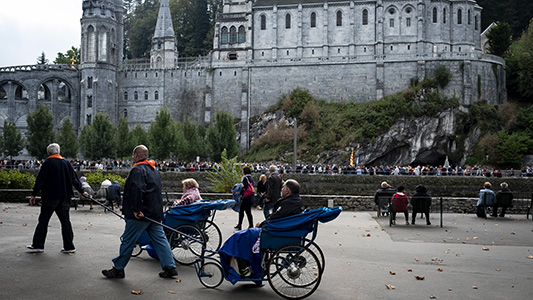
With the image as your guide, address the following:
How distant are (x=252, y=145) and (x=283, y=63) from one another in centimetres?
1008

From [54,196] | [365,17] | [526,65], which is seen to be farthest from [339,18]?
[54,196]

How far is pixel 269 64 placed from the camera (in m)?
59.8

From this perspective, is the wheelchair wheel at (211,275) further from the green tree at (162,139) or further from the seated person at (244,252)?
the green tree at (162,139)

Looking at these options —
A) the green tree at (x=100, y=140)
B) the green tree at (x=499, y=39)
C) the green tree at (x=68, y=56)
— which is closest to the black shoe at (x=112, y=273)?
the green tree at (x=100, y=140)

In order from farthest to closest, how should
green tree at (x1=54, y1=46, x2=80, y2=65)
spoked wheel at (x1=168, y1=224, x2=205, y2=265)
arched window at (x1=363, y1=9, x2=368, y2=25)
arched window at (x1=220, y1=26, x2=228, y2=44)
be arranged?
1. green tree at (x1=54, y1=46, x2=80, y2=65)
2. arched window at (x1=220, y1=26, x2=228, y2=44)
3. arched window at (x1=363, y1=9, x2=368, y2=25)
4. spoked wheel at (x1=168, y1=224, x2=205, y2=265)

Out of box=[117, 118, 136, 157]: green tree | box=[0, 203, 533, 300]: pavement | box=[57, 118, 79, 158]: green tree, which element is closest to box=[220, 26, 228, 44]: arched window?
box=[117, 118, 136, 157]: green tree

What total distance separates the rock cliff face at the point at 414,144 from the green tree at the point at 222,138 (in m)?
5.72

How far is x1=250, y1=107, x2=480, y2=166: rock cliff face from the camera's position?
49.9 metres

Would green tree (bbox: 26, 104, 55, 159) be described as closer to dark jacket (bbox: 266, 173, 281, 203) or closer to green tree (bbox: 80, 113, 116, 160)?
green tree (bbox: 80, 113, 116, 160)

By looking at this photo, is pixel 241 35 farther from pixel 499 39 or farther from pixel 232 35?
pixel 499 39

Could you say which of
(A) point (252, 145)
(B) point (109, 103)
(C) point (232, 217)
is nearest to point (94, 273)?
(C) point (232, 217)

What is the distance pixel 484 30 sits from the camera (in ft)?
229

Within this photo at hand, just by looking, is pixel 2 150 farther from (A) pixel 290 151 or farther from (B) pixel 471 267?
(B) pixel 471 267

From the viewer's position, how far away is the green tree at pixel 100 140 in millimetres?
50250
